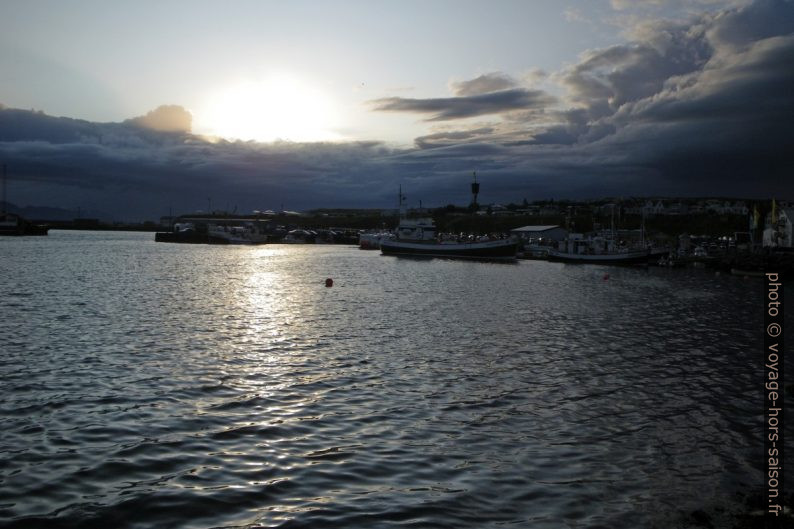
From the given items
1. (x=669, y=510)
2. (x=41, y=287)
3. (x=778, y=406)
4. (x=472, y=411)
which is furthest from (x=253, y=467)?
(x=41, y=287)

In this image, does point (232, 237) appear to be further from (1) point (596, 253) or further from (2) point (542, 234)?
(1) point (596, 253)

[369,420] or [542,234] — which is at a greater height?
[542,234]

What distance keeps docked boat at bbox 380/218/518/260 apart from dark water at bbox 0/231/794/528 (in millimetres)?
68502

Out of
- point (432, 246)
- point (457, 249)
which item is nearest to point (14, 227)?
point (432, 246)

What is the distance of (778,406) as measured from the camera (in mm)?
15023

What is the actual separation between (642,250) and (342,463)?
88247 mm

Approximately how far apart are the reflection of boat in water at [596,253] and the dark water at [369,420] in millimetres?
61284

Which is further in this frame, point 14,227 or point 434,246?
point 14,227

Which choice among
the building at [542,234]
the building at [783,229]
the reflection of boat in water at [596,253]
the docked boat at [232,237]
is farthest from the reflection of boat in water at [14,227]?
the building at [783,229]

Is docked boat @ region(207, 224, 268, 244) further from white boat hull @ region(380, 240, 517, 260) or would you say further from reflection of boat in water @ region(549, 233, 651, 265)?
reflection of boat in water @ region(549, 233, 651, 265)

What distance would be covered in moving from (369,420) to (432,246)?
307 ft

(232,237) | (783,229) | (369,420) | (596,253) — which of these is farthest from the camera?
(232,237)

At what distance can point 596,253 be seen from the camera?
96.4 meters

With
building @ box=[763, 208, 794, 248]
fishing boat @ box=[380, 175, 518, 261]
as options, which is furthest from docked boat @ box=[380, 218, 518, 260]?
building @ box=[763, 208, 794, 248]
